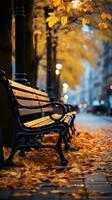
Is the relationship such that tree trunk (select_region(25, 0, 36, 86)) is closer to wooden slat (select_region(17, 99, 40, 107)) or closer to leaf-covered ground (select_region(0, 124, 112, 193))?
wooden slat (select_region(17, 99, 40, 107))

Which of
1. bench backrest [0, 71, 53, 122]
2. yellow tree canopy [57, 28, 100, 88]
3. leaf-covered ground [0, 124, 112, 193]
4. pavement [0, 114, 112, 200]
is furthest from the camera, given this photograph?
yellow tree canopy [57, 28, 100, 88]

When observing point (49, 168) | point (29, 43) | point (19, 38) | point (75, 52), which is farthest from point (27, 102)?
point (75, 52)

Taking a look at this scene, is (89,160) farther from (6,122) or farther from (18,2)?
(18,2)

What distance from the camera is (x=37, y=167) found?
8.57m

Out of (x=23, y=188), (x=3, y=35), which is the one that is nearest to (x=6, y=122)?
(x=3, y=35)

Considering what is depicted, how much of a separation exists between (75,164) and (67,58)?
1592 inches

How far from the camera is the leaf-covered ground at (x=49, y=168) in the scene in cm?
734

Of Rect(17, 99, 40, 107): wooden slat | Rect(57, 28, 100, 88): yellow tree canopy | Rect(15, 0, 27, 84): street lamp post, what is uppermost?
Rect(15, 0, 27, 84): street lamp post

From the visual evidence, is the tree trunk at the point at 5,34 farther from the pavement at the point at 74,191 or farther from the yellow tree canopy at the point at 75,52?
the yellow tree canopy at the point at 75,52

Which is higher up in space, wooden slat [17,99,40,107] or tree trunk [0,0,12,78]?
tree trunk [0,0,12,78]

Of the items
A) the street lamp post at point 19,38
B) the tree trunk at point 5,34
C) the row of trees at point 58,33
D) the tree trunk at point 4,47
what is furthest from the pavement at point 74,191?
the street lamp post at point 19,38

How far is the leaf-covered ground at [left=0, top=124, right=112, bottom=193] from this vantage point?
7.34 metres

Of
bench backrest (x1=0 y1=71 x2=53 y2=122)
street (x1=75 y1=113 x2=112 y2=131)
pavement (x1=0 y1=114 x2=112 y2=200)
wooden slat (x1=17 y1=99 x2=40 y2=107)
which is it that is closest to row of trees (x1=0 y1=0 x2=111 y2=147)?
wooden slat (x1=17 y1=99 x2=40 y2=107)

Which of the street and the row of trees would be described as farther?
the street
